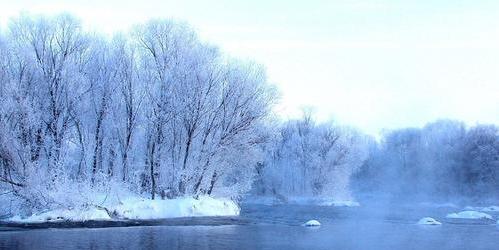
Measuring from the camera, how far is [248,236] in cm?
2731

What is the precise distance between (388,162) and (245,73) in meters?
55.4

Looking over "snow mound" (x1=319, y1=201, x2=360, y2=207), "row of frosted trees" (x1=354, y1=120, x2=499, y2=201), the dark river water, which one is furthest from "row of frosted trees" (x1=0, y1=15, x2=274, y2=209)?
"row of frosted trees" (x1=354, y1=120, x2=499, y2=201)

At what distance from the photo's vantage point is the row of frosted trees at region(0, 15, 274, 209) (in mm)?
37156

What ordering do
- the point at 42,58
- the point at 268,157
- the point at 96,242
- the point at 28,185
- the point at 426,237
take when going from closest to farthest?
the point at 96,242
the point at 426,237
the point at 28,185
the point at 42,58
the point at 268,157

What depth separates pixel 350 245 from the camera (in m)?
23.7

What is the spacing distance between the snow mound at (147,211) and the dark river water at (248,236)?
8.37ft

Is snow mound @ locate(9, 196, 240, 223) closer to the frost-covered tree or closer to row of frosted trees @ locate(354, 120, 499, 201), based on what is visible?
the frost-covered tree

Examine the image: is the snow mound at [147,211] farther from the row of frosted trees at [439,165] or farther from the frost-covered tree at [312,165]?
the row of frosted trees at [439,165]

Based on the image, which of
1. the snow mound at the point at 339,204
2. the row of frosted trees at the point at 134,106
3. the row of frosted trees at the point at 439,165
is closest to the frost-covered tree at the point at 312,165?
the snow mound at the point at 339,204

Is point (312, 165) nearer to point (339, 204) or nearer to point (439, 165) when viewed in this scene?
point (339, 204)

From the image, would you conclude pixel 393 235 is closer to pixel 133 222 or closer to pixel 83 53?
pixel 133 222

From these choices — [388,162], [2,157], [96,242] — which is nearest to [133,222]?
[2,157]

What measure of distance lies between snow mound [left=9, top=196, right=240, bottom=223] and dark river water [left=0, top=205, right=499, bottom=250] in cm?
255

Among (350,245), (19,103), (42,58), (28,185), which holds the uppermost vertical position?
(42,58)
